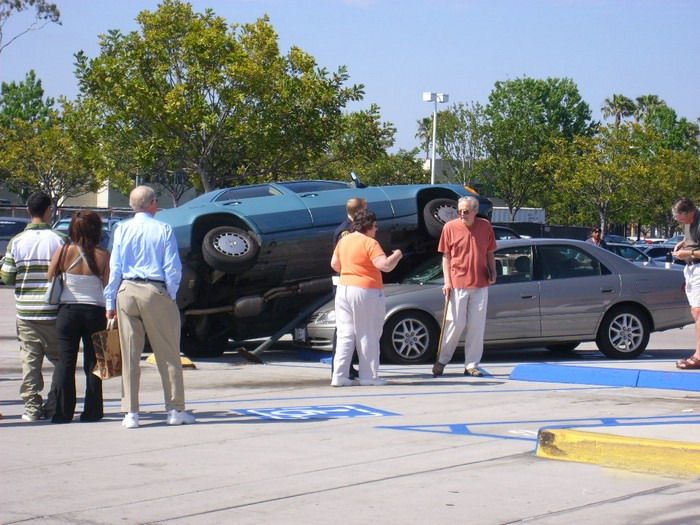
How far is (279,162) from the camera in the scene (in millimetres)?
33844

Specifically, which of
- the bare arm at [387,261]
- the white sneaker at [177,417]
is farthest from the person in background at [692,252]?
the white sneaker at [177,417]

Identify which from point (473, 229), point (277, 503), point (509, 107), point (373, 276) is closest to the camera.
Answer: point (277, 503)

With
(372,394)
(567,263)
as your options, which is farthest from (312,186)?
(372,394)

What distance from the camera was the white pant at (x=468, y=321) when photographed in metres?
11.6

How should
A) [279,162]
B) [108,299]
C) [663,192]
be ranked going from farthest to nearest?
1. [663,192]
2. [279,162]
3. [108,299]

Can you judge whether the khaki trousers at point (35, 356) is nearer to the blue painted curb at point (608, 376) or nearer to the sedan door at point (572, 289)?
the blue painted curb at point (608, 376)

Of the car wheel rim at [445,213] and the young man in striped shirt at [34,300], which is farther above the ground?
the car wheel rim at [445,213]

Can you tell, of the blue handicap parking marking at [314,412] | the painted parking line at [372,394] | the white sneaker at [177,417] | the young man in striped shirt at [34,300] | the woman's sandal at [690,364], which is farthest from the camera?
the woman's sandal at [690,364]

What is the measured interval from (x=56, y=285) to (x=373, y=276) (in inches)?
128

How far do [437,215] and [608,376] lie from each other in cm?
382

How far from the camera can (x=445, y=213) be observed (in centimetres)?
1420

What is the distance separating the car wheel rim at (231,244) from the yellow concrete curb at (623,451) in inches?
253

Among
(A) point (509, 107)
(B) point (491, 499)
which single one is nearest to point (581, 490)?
(B) point (491, 499)

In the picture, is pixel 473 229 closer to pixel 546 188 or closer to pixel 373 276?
pixel 373 276
